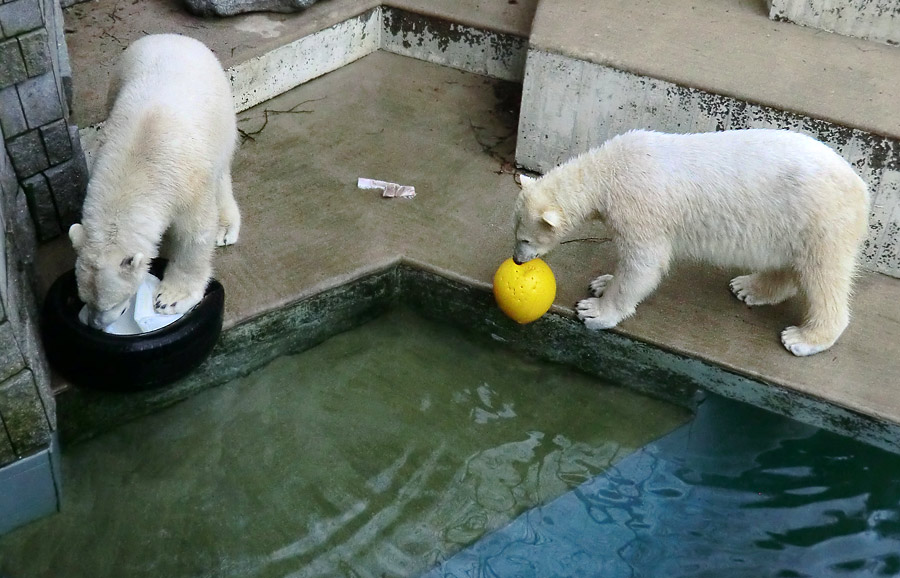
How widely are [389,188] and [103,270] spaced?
1.88 metres

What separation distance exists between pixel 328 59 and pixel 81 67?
1.50 meters

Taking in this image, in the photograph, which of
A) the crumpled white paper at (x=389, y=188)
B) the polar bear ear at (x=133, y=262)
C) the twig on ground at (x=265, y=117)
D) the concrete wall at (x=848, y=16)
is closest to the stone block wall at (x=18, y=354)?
the polar bear ear at (x=133, y=262)

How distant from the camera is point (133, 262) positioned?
335cm

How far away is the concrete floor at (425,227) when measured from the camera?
4133 mm

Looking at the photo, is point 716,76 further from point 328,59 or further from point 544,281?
point 328,59

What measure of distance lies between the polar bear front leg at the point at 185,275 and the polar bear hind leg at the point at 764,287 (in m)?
2.46

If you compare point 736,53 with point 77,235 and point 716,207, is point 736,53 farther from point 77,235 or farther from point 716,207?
point 77,235

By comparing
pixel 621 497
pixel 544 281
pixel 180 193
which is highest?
pixel 180 193

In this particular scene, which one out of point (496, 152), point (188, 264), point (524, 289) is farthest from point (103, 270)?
point (496, 152)

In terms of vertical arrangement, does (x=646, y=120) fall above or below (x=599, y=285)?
above

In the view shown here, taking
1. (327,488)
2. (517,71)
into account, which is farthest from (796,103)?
(327,488)

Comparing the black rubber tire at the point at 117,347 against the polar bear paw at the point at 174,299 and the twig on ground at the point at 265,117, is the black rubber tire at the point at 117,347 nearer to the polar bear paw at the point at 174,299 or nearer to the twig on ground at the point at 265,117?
the polar bear paw at the point at 174,299

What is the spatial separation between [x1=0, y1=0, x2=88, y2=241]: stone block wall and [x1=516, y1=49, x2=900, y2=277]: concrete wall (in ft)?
7.60

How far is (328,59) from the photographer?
19.1 ft
